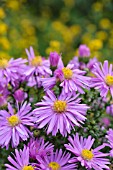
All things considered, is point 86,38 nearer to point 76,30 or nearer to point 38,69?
point 76,30

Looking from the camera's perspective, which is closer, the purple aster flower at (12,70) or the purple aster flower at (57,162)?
the purple aster flower at (57,162)

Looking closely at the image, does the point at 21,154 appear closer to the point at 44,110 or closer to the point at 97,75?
the point at 44,110

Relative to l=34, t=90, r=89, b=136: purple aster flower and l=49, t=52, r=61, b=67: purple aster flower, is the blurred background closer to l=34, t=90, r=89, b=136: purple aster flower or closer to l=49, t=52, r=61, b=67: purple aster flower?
l=49, t=52, r=61, b=67: purple aster flower

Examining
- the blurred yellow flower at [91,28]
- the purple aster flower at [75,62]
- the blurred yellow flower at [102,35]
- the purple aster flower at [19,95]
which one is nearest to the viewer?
the purple aster flower at [19,95]

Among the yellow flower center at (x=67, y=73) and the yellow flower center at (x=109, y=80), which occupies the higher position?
the yellow flower center at (x=67, y=73)

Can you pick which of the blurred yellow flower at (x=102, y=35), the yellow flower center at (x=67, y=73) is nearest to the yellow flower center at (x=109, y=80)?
the yellow flower center at (x=67, y=73)

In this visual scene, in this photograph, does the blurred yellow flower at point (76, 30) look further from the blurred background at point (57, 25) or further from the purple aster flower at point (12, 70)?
the purple aster flower at point (12, 70)

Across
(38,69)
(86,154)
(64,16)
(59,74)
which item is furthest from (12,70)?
(64,16)
